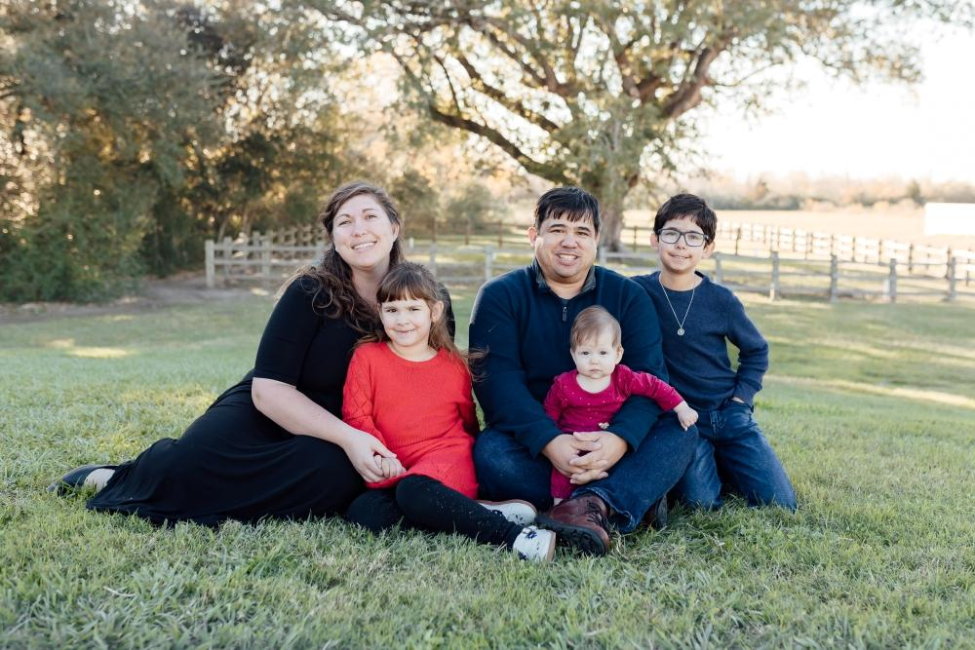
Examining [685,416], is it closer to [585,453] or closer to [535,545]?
[585,453]

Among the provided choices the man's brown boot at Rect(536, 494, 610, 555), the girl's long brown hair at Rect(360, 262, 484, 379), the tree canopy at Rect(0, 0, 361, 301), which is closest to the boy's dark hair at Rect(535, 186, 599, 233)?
the girl's long brown hair at Rect(360, 262, 484, 379)

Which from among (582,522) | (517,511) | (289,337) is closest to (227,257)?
(289,337)

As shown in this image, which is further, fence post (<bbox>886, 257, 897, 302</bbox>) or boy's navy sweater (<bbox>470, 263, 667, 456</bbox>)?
fence post (<bbox>886, 257, 897, 302</bbox>)

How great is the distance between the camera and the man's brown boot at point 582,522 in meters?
3.05

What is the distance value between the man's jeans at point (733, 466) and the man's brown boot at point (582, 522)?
628 millimetres

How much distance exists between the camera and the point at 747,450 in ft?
12.5

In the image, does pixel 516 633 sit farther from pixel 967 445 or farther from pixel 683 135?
pixel 683 135

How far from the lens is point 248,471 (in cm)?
334

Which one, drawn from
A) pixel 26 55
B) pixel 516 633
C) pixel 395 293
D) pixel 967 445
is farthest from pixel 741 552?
pixel 26 55

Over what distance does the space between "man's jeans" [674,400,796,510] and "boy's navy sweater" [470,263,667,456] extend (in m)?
0.39

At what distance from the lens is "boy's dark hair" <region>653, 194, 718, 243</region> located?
3.94m

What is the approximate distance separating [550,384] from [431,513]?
87 cm

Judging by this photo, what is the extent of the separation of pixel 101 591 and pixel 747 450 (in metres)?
2.65

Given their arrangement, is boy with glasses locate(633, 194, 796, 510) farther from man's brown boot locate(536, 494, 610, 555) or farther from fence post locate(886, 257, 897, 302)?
fence post locate(886, 257, 897, 302)
